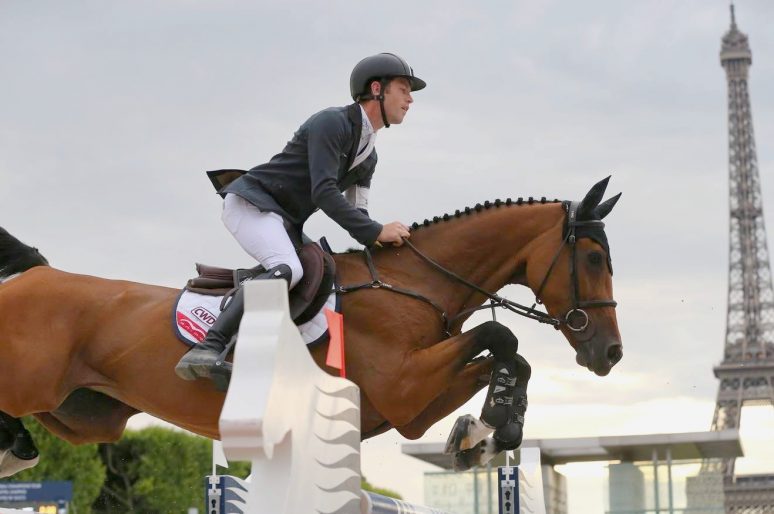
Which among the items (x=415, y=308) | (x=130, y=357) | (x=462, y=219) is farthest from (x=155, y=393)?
(x=462, y=219)

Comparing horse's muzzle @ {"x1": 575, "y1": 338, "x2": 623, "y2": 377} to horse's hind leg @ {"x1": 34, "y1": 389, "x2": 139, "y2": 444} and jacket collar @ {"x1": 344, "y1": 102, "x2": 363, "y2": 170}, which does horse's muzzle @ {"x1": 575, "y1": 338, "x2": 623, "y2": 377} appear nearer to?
jacket collar @ {"x1": 344, "y1": 102, "x2": 363, "y2": 170}

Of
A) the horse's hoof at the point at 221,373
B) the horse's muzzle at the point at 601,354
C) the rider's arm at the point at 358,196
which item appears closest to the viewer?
the horse's hoof at the point at 221,373

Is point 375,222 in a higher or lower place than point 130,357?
higher

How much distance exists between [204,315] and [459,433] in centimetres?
134

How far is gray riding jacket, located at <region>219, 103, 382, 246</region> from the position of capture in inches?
221

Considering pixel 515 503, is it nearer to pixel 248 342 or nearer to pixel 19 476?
pixel 248 342

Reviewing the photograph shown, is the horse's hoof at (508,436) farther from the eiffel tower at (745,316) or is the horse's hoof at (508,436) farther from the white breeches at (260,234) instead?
the eiffel tower at (745,316)

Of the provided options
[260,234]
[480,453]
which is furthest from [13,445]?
[480,453]

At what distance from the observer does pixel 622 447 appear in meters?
21.4

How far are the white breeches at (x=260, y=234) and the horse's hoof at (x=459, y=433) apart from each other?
1.02 metres

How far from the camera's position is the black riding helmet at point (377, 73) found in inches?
231

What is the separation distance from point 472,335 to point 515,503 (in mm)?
1481

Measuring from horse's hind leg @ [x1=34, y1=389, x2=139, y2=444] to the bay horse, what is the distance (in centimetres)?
21

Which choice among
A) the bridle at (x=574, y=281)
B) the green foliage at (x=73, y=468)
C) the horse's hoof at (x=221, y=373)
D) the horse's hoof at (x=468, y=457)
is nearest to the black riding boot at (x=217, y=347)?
the horse's hoof at (x=221, y=373)
